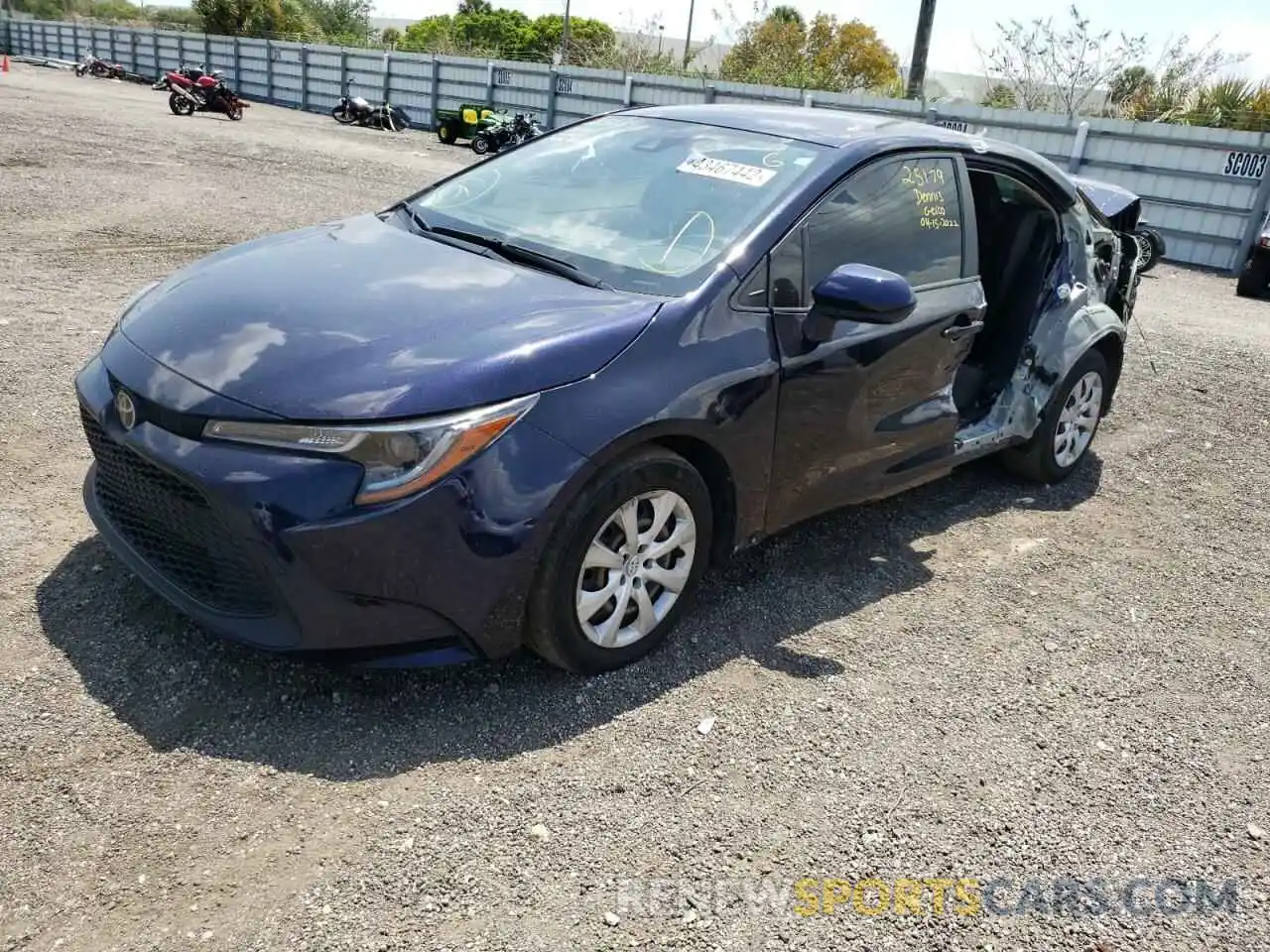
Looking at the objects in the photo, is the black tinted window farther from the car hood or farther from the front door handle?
the car hood

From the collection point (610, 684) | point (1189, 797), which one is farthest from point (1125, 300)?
point (610, 684)

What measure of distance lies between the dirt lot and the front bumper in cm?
29

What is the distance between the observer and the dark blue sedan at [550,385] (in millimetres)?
2695

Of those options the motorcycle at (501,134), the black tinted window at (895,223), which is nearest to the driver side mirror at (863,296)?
the black tinted window at (895,223)

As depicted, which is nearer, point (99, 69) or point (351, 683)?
point (351, 683)

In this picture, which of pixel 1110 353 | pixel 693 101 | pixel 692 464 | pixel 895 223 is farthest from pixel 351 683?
pixel 693 101

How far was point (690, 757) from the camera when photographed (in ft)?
9.73

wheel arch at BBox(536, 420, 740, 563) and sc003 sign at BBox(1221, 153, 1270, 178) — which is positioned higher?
sc003 sign at BBox(1221, 153, 1270, 178)

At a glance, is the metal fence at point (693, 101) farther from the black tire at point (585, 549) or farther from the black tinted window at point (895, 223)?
the black tire at point (585, 549)

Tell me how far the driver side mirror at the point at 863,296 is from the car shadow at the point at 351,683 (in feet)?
3.67

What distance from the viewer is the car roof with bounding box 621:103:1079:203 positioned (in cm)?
392

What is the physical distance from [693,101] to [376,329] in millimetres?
23258

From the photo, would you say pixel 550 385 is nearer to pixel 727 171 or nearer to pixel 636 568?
pixel 636 568

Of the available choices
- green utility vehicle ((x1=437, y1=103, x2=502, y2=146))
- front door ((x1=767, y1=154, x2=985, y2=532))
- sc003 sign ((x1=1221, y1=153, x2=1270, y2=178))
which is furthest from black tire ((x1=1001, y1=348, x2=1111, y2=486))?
green utility vehicle ((x1=437, y1=103, x2=502, y2=146))
